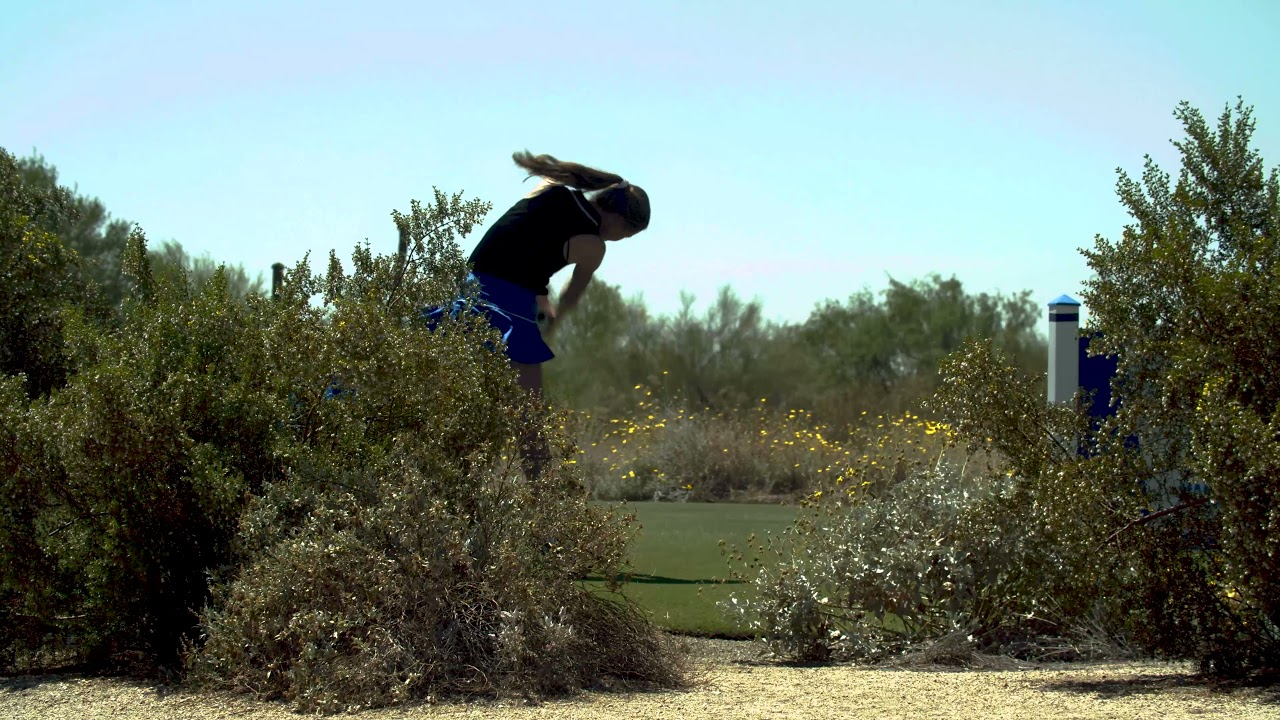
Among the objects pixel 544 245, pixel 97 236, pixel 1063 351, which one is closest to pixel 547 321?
pixel 544 245

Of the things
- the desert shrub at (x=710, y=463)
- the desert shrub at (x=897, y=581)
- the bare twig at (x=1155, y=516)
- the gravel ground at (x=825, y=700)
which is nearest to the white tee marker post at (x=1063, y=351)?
the desert shrub at (x=897, y=581)

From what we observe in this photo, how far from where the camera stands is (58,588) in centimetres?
530

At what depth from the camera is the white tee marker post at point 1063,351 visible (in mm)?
7781

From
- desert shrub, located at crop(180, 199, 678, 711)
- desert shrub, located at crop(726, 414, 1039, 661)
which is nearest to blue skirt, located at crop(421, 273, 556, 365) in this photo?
desert shrub, located at crop(180, 199, 678, 711)

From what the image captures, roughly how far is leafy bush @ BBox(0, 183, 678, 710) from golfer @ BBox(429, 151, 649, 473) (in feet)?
4.30

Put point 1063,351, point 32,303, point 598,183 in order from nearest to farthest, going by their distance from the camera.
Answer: point 32,303
point 598,183
point 1063,351

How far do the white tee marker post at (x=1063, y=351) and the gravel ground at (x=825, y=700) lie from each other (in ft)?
8.12

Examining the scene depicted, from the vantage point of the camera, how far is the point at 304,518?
509 centimetres

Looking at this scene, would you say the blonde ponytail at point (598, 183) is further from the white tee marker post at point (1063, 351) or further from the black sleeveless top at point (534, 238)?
the white tee marker post at point (1063, 351)

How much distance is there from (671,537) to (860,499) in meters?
3.64

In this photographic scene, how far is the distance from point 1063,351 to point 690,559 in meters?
2.82

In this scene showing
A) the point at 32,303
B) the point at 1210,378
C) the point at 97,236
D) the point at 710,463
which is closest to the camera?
the point at 1210,378

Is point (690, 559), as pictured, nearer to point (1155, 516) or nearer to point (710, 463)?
point (1155, 516)

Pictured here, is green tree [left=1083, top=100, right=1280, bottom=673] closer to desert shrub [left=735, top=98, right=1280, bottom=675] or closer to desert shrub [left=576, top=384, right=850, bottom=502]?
desert shrub [left=735, top=98, right=1280, bottom=675]
